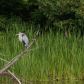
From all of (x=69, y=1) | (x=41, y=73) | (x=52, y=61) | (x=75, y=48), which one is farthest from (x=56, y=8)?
(x=41, y=73)

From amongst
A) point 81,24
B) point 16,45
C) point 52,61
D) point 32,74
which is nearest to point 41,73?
point 32,74

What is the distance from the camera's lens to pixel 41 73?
6.55 metres

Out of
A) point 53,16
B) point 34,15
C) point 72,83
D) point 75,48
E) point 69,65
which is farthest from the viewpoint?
point 34,15

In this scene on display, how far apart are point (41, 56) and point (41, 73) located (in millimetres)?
948

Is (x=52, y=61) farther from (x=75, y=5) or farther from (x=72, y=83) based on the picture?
(x=75, y=5)

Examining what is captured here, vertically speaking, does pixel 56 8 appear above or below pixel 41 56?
above

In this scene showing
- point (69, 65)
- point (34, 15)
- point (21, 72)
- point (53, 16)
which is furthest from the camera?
point (34, 15)

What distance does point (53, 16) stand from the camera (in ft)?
33.6

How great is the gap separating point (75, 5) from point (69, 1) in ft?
0.88

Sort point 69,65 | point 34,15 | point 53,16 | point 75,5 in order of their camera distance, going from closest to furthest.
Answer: point 69,65, point 75,5, point 53,16, point 34,15

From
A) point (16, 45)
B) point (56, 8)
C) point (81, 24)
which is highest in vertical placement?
point (56, 8)

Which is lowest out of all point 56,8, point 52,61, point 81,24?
point 52,61

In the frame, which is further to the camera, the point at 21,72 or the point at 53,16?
the point at 53,16

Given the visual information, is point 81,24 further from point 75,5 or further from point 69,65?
point 69,65
